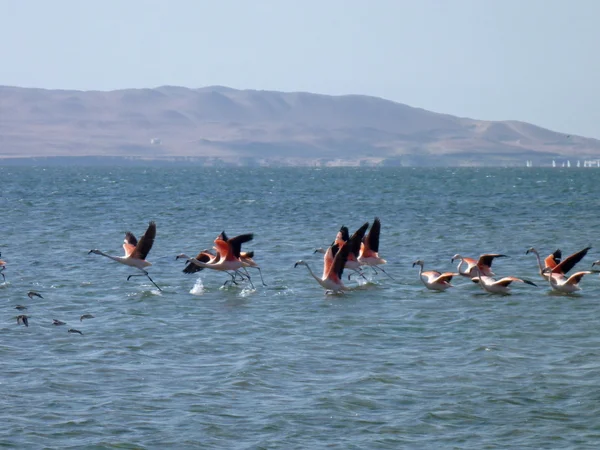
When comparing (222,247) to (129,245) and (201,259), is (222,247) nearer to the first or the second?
(201,259)

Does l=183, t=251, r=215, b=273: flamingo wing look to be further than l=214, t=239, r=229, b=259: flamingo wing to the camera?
Yes

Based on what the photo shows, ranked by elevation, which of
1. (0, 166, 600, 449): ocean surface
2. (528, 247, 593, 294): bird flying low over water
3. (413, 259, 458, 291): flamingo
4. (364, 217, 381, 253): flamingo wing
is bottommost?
(0, 166, 600, 449): ocean surface

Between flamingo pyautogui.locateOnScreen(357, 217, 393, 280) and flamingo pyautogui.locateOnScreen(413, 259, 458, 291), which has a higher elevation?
flamingo pyautogui.locateOnScreen(357, 217, 393, 280)

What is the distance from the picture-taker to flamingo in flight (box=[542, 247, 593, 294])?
21.3 m

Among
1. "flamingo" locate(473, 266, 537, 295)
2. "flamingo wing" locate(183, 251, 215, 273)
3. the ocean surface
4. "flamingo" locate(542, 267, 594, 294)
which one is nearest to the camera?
the ocean surface

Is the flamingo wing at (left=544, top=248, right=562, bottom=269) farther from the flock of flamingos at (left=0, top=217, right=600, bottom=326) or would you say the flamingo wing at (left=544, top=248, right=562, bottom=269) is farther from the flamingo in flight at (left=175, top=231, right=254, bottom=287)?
the flamingo in flight at (left=175, top=231, right=254, bottom=287)

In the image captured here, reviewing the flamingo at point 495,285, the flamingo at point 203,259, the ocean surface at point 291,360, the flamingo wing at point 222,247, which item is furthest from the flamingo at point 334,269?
the flamingo at point 495,285

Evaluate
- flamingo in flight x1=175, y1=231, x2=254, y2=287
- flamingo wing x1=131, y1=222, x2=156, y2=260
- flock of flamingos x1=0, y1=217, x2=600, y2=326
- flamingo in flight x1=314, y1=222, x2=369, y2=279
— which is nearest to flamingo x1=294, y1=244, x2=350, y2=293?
flock of flamingos x1=0, y1=217, x2=600, y2=326

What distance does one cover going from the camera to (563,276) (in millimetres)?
21781

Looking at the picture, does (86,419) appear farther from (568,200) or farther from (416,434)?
(568,200)

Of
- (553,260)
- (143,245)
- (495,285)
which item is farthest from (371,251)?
(143,245)

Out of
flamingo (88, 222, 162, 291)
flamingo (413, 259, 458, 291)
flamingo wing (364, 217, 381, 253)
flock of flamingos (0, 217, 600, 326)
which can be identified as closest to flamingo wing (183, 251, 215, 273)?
flock of flamingos (0, 217, 600, 326)

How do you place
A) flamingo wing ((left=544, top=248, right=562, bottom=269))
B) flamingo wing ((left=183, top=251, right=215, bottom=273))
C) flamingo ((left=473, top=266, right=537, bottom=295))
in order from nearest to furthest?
1. flamingo ((left=473, top=266, right=537, bottom=295))
2. flamingo wing ((left=544, top=248, right=562, bottom=269))
3. flamingo wing ((left=183, top=251, right=215, bottom=273))

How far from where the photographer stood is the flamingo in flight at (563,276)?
69.8 feet
